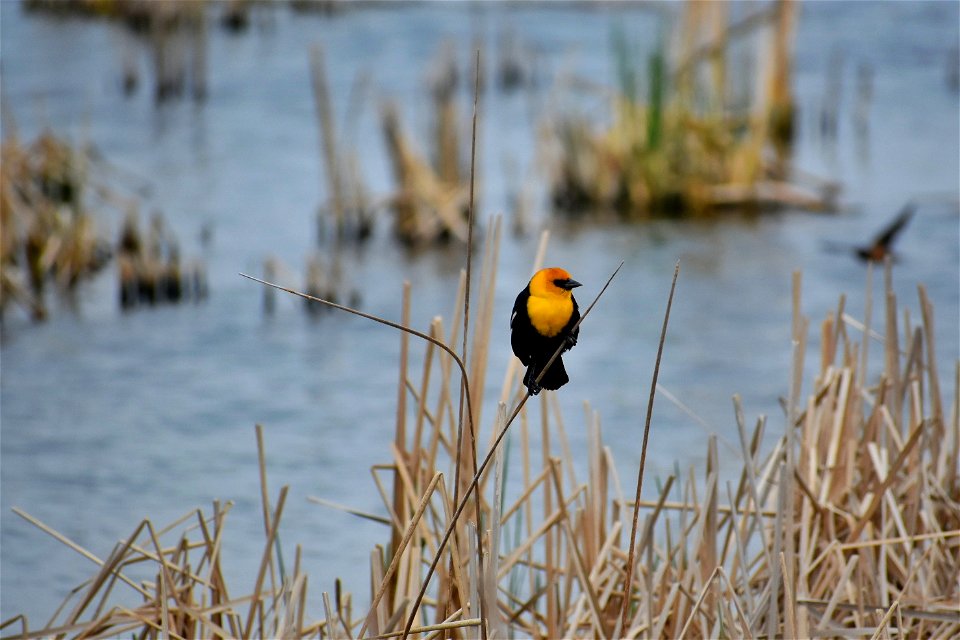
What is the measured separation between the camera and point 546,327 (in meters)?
1.35

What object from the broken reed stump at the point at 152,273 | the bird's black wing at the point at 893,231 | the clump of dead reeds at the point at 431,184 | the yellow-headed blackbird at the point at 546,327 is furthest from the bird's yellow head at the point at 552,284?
the bird's black wing at the point at 893,231

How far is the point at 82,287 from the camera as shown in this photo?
27.5 feet

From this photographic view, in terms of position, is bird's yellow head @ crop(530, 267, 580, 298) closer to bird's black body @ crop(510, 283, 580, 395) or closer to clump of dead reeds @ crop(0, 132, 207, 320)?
bird's black body @ crop(510, 283, 580, 395)

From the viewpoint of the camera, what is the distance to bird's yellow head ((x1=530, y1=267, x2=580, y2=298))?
1346mm

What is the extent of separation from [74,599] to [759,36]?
962 centimetres

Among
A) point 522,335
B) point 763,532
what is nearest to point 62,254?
point 763,532

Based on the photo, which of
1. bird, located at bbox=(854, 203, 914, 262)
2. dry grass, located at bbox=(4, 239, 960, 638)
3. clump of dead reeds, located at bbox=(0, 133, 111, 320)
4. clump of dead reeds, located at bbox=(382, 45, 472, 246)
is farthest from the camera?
clump of dead reeds, located at bbox=(382, 45, 472, 246)

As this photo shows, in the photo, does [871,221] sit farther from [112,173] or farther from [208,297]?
[112,173]

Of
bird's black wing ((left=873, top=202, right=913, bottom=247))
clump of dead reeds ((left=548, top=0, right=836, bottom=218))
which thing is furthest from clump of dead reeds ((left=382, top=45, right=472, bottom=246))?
bird's black wing ((left=873, top=202, right=913, bottom=247))

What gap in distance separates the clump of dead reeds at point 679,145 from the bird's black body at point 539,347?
8577 millimetres

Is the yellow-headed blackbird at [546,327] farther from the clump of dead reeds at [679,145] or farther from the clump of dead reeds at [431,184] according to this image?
the clump of dead reeds at [679,145]

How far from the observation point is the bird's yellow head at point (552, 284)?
1346mm

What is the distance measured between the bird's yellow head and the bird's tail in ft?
0.25

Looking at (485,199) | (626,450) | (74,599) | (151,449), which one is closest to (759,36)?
(485,199)
